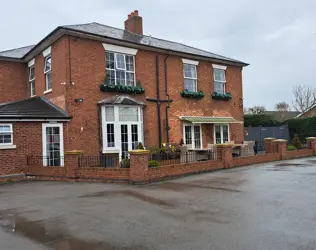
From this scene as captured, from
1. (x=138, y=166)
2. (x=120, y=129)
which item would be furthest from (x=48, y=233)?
(x=120, y=129)

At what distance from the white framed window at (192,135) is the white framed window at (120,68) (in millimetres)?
4367

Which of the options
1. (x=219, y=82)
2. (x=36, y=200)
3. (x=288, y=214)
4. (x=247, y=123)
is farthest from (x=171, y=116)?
(x=247, y=123)

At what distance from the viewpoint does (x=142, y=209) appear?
6930mm

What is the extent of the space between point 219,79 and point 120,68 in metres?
7.45

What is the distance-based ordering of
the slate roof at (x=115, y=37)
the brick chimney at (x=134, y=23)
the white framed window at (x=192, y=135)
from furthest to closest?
the brick chimney at (x=134, y=23) < the white framed window at (x=192, y=135) < the slate roof at (x=115, y=37)

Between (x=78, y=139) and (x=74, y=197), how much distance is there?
219 inches

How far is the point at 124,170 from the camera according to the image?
10719 mm

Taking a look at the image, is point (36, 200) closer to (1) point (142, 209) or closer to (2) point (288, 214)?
(1) point (142, 209)

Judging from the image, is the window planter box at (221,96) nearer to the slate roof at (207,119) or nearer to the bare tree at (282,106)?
the slate roof at (207,119)

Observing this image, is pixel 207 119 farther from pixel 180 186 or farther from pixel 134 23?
pixel 180 186

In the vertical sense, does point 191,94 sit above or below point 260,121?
above

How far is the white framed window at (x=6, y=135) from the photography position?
12367 millimetres

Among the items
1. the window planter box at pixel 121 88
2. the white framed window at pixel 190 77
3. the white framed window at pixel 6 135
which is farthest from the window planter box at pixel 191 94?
the white framed window at pixel 6 135

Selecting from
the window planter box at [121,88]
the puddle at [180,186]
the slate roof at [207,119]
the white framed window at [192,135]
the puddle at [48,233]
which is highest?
the window planter box at [121,88]
